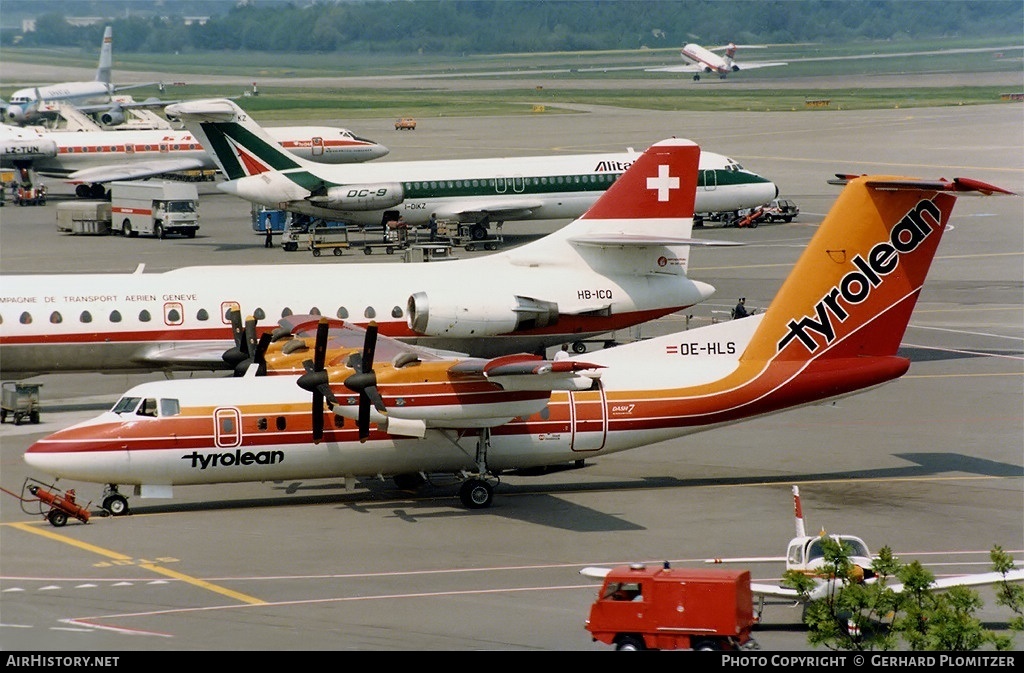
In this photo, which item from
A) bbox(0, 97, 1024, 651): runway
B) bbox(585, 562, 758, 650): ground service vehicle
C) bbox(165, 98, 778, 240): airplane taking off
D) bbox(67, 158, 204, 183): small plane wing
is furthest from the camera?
bbox(67, 158, 204, 183): small plane wing

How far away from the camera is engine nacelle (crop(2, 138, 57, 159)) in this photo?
105438 millimetres

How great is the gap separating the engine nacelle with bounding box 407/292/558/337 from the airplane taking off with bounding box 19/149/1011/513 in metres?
6.55

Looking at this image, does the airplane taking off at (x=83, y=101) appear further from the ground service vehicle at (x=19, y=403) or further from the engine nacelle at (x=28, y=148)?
the ground service vehicle at (x=19, y=403)

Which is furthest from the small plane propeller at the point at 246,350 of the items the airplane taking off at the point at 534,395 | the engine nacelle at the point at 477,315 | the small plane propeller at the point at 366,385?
the small plane propeller at the point at 366,385

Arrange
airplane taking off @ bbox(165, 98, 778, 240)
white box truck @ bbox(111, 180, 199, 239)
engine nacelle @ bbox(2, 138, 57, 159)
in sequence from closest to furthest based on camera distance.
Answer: airplane taking off @ bbox(165, 98, 778, 240) < white box truck @ bbox(111, 180, 199, 239) < engine nacelle @ bbox(2, 138, 57, 159)

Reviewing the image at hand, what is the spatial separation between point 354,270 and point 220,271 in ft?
13.8

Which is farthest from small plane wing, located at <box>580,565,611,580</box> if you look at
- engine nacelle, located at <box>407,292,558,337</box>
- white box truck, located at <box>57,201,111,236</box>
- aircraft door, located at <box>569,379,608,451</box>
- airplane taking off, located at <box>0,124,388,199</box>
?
airplane taking off, located at <box>0,124,388,199</box>

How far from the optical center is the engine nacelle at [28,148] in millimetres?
105438

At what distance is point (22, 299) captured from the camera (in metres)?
42.1

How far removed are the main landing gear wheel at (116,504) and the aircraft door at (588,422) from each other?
1039 centimetres

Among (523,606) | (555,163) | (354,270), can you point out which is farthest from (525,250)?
(555,163)

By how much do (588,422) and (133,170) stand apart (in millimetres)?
76199

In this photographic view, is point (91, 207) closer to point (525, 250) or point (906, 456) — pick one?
point (525, 250)

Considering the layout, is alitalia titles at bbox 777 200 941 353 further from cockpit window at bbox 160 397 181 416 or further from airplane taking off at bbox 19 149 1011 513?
cockpit window at bbox 160 397 181 416
